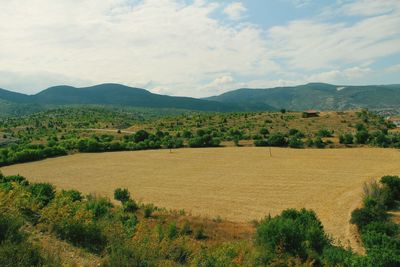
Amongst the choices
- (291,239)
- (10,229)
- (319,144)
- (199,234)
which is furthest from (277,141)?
(10,229)

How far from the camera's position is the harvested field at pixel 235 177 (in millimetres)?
26181

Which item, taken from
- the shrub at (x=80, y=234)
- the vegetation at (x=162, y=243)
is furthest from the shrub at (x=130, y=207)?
the shrub at (x=80, y=234)

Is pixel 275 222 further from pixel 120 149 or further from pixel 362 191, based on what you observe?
pixel 120 149

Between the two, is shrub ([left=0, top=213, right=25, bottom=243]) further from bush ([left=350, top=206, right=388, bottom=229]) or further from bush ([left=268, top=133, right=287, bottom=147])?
bush ([left=268, top=133, right=287, bottom=147])

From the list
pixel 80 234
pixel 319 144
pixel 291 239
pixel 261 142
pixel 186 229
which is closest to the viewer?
pixel 80 234

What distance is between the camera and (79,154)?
5653cm

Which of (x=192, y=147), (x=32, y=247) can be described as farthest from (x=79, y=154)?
(x=32, y=247)

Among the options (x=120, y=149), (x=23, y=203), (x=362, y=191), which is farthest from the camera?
(x=120, y=149)

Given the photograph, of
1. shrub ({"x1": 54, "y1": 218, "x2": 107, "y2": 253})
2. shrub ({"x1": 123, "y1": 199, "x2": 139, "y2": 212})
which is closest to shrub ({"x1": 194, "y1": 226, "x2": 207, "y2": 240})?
shrub ({"x1": 123, "y1": 199, "x2": 139, "y2": 212})

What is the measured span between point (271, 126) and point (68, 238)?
69.8m

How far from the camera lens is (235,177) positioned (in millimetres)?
36031

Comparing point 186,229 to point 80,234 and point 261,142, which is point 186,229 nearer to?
point 80,234

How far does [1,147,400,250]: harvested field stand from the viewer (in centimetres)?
2618

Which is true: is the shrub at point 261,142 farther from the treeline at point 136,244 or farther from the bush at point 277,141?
the treeline at point 136,244
